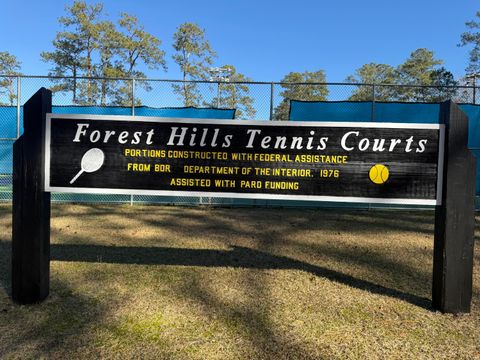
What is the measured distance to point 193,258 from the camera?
537 cm

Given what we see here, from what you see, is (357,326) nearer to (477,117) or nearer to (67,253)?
(67,253)

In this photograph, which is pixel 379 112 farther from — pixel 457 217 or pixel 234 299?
pixel 234 299

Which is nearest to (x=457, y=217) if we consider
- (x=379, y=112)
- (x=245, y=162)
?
(x=245, y=162)

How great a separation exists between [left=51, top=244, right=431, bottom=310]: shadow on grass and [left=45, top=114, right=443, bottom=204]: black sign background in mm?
1271

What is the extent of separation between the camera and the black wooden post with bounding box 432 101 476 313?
3.61 m

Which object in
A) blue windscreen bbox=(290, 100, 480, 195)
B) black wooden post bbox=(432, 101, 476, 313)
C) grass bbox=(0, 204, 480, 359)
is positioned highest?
blue windscreen bbox=(290, 100, 480, 195)

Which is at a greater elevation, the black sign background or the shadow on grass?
the black sign background

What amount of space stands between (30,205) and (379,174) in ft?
10.3

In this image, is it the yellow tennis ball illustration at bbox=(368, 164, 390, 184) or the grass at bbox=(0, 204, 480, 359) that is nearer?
the grass at bbox=(0, 204, 480, 359)

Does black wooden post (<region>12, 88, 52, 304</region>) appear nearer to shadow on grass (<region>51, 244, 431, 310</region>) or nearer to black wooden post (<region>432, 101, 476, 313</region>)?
shadow on grass (<region>51, 244, 431, 310</region>)

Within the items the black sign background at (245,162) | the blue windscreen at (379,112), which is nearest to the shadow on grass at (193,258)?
the black sign background at (245,162)

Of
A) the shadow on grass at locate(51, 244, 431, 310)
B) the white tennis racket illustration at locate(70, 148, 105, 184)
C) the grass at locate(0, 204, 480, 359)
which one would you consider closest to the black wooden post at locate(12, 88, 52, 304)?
the grass at locate(0, 204, 480, 359)

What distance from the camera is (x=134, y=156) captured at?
3.87 metres

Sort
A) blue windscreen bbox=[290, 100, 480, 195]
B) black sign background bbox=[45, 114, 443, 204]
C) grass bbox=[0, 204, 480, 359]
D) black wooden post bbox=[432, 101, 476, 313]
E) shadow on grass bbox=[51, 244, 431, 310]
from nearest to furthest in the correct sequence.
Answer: grass bbox=[0, 204, 480, 359] < black wooden post bbox=[432, 101, 476, 313] < black sign background bbox=[45, 114, 443, 204] < shadow on grass bbox=[51, 244, 431, 310] < blue windscreen bbox=[290, 100, 480, 195]
